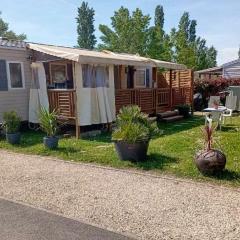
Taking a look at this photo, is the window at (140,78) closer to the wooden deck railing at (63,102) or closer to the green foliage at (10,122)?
the wooden deck railing at (63,102)

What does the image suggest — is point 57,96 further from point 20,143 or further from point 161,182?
point 161,182

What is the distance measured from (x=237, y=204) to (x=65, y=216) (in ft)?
8.09

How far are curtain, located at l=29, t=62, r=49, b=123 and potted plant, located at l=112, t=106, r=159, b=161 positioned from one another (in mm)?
5262

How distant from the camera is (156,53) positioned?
38.4 metres

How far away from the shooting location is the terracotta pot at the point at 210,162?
611 centimetres

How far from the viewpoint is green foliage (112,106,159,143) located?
7395 millimetres

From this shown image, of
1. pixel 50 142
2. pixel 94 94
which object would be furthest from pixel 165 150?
pixel 94 94

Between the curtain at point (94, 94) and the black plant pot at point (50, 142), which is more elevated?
the curtain at point (94, 94)

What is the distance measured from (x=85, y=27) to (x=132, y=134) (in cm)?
6027

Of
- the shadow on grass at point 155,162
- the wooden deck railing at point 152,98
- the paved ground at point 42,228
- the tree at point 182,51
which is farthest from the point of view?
the tree at point 182,51

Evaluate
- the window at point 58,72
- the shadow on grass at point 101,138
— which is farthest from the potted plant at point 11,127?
the window at point 58,72

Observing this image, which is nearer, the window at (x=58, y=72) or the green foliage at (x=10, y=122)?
the green foliage at (x=10, y=122)

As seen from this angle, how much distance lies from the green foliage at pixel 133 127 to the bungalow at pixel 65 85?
10.7 feet

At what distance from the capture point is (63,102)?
11.4 metres
